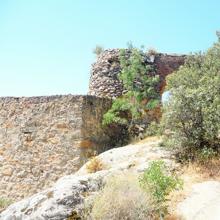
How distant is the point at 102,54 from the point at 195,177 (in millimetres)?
8562

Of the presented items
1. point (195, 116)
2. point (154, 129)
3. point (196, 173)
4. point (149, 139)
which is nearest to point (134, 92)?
point (149, 139)

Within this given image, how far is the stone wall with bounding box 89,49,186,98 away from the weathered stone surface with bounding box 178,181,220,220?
754 cm

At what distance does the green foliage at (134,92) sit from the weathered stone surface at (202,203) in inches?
230

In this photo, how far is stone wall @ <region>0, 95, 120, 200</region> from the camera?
1552cm

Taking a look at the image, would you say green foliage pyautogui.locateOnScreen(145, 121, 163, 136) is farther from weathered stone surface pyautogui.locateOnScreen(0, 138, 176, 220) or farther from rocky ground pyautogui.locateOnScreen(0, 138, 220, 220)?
weathered stone surface pyautogui.locateOnScreen(0, 138, 176, 220)

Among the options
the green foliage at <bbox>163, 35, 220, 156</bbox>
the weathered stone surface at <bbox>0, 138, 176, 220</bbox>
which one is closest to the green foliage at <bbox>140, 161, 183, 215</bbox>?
the weathered stone surface at <bbox>0, 138, 176, 220</bbox>

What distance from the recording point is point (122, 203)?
857 cm

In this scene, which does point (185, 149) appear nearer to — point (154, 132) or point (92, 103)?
point (154, 132)

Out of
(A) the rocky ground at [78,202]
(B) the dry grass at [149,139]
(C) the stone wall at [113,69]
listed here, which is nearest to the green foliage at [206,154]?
(A) the rocky ground at [78,202]

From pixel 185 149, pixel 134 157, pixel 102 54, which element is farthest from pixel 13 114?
pixel 185 149

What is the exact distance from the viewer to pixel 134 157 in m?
12.8

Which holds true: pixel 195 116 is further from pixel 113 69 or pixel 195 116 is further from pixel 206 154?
pixel 113 69

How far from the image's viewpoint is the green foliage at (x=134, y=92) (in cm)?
1636

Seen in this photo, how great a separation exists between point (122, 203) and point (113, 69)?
1020cm
